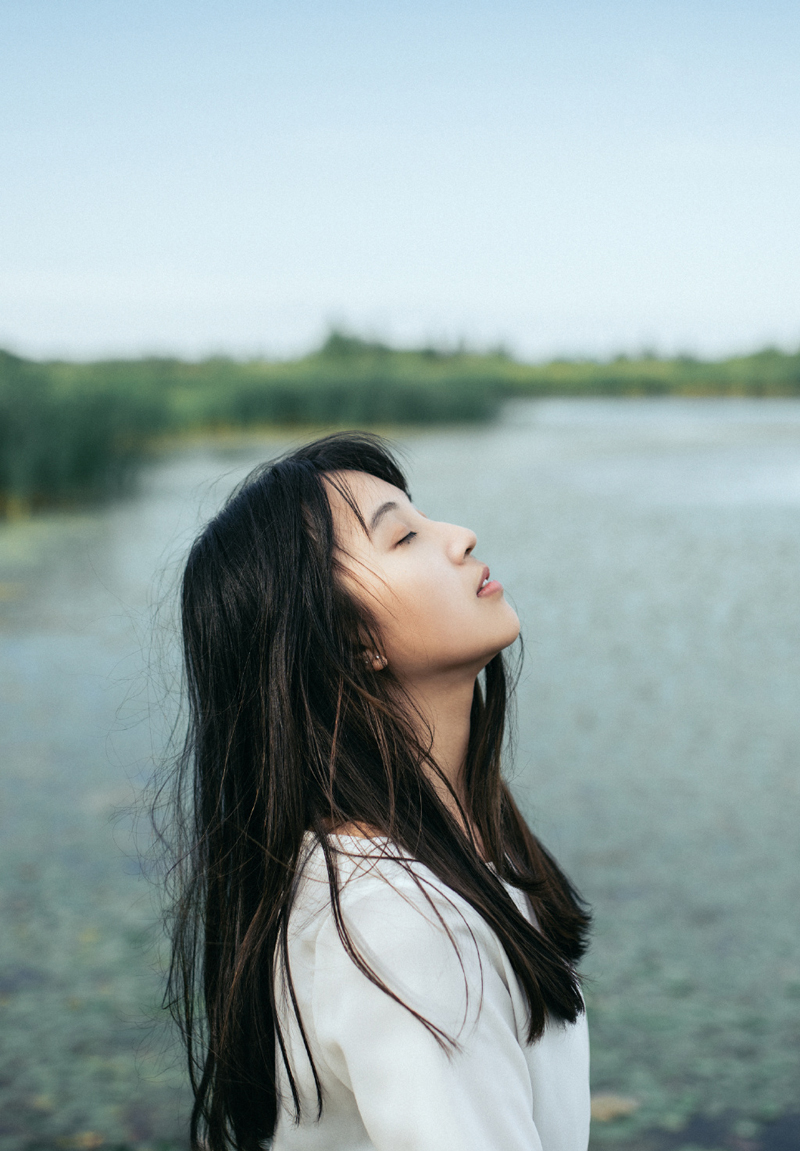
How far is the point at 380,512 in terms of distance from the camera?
1229 millimetres

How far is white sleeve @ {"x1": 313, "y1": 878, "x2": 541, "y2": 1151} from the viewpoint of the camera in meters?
0.92

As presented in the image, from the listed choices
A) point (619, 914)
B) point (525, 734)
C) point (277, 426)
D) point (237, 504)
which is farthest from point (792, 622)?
point (277, 426)

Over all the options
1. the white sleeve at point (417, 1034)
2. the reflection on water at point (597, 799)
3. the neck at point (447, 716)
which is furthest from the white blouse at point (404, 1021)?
the reflection on water at point (597, 799)

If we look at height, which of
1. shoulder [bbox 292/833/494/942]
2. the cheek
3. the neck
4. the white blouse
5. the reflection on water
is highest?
the cheek

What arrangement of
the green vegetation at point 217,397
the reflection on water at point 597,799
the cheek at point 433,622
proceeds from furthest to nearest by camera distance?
1. the green vegetation at point 217,397
2. the reflection on water at point 597,799
3. the cheek at point 433,622

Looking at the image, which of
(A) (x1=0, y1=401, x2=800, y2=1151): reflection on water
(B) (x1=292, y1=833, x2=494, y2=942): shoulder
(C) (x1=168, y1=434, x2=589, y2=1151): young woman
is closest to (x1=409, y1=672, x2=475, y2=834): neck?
(C) (x1=168, y1=434, x2=589, y2=1151): young woman

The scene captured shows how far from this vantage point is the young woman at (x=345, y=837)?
0.98m

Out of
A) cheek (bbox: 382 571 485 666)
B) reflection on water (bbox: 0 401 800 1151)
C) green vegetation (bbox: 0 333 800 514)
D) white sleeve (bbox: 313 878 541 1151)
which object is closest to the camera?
white sleeve (bbox: 313 878 541 1151)

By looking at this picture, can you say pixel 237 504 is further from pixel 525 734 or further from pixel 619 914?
pixel 525 734

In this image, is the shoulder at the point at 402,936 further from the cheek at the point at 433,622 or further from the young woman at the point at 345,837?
the cheek at the point at 433,622

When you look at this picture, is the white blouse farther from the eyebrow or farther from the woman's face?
the eyebrow

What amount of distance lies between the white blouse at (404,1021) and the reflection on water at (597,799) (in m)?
0.55

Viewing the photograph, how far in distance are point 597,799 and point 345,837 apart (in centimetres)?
351

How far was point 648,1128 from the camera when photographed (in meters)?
2.33
